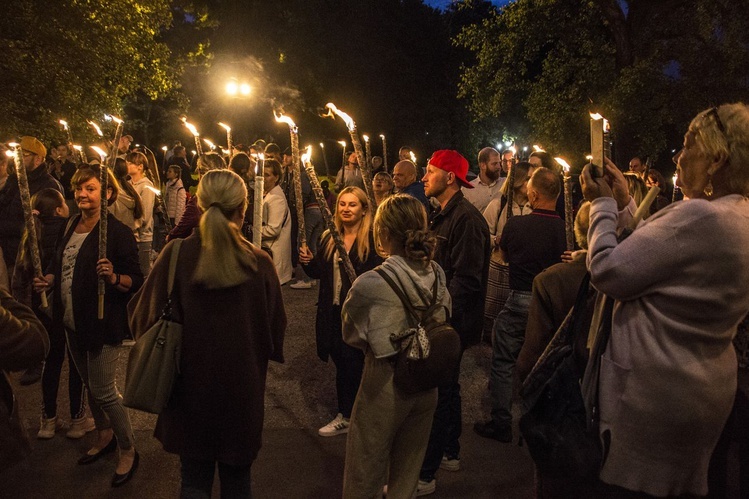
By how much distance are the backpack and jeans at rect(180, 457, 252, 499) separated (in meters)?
0.98

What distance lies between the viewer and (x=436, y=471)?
15.6 ft

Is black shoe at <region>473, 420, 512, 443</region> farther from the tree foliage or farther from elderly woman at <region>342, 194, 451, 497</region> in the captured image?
the tree foliage

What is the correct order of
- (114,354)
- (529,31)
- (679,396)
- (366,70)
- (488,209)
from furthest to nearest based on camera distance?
(366,70), (529,31), (488,209), (114,354), (679,396)

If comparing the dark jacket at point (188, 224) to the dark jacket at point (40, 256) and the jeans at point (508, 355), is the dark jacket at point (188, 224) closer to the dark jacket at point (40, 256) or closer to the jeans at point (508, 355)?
the dark jacket at point (40, 256)

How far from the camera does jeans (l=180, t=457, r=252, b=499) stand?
3273 millimetres

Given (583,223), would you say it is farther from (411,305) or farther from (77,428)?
(77,428)

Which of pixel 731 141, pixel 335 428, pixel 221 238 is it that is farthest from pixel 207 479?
pixel 731 141

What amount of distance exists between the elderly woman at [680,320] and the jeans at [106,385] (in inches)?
138

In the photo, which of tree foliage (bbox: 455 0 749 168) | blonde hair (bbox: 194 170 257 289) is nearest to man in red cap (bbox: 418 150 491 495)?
blonde hair (bbox: 194 170 257 289)

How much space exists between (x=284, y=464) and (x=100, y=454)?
56.6 inches

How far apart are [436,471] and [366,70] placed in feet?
120

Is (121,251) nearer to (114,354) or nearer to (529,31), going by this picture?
(114,354)

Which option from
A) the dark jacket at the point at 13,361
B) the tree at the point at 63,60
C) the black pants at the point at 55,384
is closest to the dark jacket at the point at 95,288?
the black pants at the point at 55,384

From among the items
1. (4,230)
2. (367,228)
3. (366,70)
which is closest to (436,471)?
(367,228)
